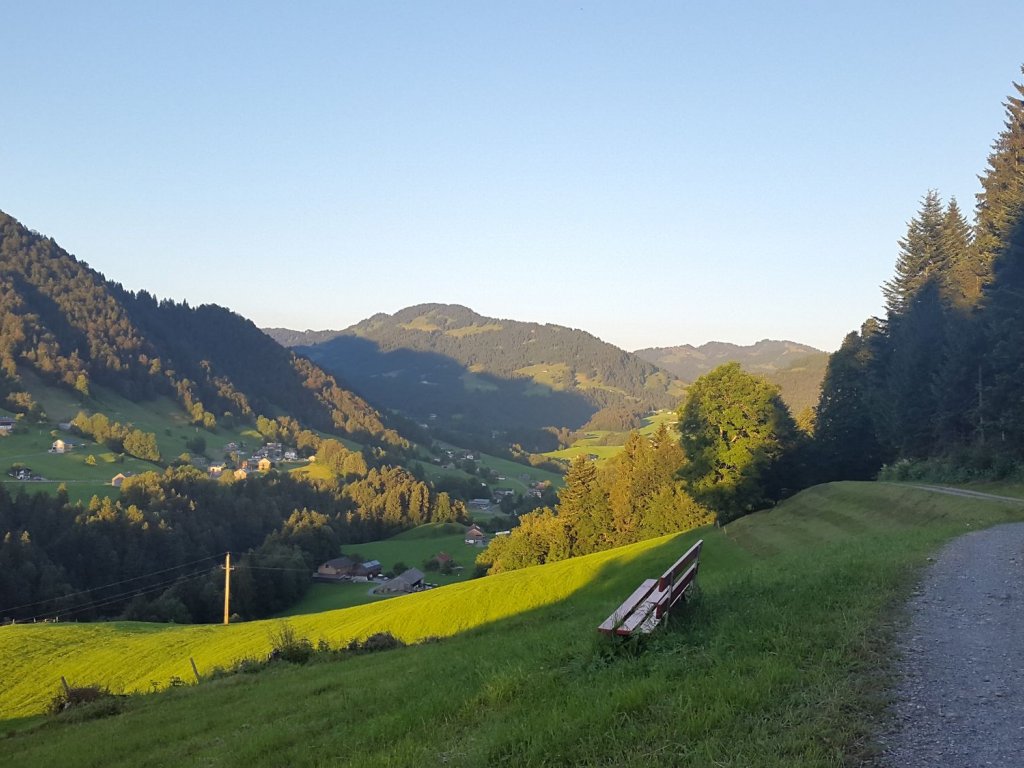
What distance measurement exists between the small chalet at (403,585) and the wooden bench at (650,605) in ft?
260

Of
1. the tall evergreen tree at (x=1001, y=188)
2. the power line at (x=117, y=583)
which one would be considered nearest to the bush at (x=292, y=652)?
the tall evergreen tree at (x=1001, y=188)

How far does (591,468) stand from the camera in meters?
71.1

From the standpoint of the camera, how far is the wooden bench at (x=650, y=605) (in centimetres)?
909

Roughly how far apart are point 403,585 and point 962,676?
279 feet

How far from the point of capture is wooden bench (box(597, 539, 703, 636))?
9085mm

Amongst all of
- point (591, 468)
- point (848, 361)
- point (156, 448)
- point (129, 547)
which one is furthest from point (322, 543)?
point (848, 361)

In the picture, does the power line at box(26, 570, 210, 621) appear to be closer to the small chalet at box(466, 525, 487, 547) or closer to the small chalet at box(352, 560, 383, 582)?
the small chalet at box(352, 560, 383, 582)

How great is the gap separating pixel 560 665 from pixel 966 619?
5.92 metres

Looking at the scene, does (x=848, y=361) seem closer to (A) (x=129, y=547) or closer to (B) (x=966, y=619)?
(B) (x=966, y=619)

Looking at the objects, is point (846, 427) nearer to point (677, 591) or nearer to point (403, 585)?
point (677, 591)

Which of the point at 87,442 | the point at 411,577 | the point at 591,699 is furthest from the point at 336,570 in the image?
the point at 591,699

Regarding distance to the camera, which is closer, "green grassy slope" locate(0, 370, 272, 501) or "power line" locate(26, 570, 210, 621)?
"power line" locate(26, 570, 210, 621)

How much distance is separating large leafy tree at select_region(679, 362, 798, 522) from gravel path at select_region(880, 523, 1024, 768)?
3412 centimetres

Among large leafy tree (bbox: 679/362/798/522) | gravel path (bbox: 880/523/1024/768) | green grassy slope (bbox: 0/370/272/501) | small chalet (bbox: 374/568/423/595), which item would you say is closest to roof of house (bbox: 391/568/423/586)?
small chalet (bbox: 374/568/423/595)
